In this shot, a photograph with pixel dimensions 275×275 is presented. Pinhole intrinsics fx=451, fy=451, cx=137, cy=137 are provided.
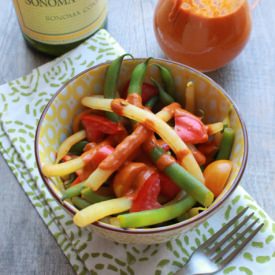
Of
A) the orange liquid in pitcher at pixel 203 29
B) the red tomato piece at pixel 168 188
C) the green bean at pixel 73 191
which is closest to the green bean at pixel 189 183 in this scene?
the red tomato piece at pixel 168 188

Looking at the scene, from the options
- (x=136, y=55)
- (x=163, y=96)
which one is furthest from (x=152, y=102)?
(x=136, y=55)

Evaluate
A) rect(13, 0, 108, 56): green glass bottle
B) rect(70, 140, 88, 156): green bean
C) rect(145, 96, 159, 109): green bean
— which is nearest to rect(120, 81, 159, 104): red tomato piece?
rect(145, 96, 159, 109): green bean

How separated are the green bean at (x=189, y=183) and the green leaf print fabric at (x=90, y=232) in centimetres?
6

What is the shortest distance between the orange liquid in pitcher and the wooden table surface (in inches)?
3.1

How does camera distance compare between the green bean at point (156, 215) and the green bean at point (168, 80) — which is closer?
the green bean at point (156, 215)

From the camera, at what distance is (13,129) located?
0.85 meters

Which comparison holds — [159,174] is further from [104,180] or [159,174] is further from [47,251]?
[47,251]

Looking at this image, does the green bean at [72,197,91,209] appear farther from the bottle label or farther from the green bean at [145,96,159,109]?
the bottle label

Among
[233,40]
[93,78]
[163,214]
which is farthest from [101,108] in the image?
[233,40]

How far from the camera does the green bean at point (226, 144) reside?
0.68 metres

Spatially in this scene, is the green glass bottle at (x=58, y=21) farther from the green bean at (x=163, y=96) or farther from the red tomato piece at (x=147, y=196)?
the red tomato piece at (x=147, y=196)

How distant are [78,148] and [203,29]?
12.7 inches

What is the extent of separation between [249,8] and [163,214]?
49 cm

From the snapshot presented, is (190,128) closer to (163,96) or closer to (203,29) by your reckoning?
(163,96)
